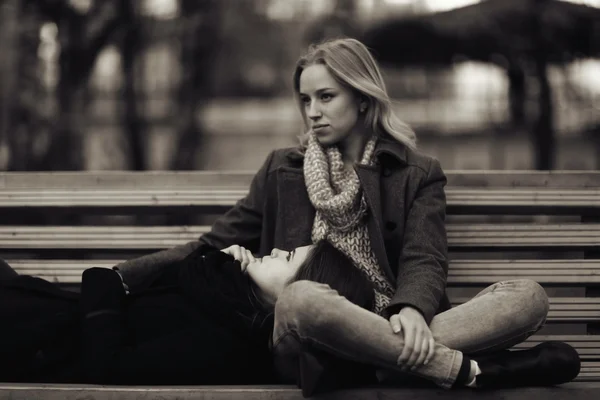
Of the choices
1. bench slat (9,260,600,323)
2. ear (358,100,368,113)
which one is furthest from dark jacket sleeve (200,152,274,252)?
bench slat (9,260,600,323)

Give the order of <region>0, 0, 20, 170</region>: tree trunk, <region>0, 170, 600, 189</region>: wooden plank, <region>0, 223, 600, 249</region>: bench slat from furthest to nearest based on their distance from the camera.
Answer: <region>0, 0, 20, 170</region>: tree trunk
<region>0, 170, 600, 189</region>: wooden plank
<region>0, 223, 600, 249</region>: bench slat

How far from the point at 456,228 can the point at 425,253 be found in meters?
0.61

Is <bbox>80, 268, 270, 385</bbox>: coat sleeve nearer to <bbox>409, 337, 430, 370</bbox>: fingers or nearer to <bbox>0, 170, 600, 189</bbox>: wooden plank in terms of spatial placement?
<bbox>409, 337, 430, 370</bbox>: fingers

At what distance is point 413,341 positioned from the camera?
281cm

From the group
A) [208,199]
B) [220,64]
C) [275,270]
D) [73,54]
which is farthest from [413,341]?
[220,64]

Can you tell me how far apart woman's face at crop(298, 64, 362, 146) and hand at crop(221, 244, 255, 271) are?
1.86ft

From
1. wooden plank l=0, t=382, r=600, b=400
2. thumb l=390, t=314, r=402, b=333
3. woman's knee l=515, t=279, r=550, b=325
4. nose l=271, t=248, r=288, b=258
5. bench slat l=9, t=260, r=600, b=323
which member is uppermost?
nose l=271, t=248, r=288, b=258

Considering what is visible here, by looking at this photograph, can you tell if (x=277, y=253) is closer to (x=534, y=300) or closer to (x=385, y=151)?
(x=385, y=151)

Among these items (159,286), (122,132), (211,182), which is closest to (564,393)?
(159,286)

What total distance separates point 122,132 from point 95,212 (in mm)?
3137

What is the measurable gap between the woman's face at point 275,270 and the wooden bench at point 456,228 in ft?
2.24

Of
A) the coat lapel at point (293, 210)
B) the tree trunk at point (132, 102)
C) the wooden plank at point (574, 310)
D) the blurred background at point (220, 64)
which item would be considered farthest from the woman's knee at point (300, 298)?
the tree trunk at point (132, 102)

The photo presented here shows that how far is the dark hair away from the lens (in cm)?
315

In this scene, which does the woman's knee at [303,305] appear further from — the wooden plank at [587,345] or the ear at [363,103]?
the wooden plank at [587,345]
